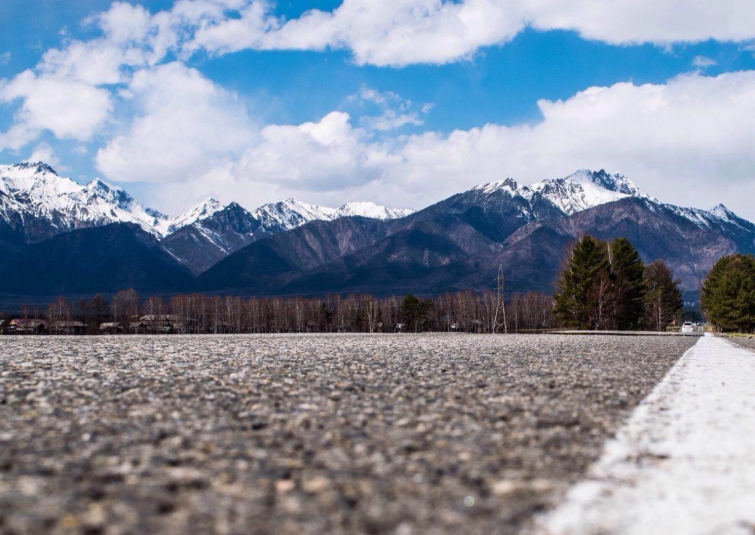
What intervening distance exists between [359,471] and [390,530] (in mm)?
1758

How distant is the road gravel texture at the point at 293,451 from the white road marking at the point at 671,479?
0.36m

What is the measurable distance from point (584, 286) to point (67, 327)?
134 m

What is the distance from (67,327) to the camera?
155 m

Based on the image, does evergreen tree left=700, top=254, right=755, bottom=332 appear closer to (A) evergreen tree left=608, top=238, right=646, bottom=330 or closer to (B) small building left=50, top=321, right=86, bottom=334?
(A) evergreen tree left=608, top=238, right=646, bottom=330

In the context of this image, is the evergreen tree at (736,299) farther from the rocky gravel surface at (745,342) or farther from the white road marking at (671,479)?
the white road marking at (671,479)

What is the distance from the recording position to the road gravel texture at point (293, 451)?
585cm

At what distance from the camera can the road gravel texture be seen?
5848 mm

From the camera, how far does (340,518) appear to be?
19.1 ft

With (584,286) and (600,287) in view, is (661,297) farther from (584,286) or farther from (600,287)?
(584,286)

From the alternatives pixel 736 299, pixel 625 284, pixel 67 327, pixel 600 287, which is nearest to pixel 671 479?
pixel 600 287

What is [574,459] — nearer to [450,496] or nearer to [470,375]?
[450,496]

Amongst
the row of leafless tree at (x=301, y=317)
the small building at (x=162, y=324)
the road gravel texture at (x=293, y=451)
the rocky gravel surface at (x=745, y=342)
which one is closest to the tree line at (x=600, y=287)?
the rocky gravel surface at (x=745, y=342)

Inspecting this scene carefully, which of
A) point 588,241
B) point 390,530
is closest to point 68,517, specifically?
point 390,530

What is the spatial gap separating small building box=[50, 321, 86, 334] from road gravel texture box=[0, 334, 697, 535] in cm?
15139
